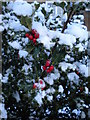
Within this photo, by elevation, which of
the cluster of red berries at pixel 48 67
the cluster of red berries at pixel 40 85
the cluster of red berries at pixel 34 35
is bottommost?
the cluster of red berries at pixel 40 85

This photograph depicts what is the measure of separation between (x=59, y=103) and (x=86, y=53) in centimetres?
60

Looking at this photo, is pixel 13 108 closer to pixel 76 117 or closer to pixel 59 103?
pixel 59 103

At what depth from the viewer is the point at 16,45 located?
1902 millimetres

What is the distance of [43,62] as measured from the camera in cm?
190

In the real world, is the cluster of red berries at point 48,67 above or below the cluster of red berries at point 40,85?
above

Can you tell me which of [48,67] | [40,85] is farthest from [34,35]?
[40,85]

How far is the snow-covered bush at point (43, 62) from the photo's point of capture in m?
1.63

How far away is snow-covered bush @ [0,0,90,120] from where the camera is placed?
5.34ft

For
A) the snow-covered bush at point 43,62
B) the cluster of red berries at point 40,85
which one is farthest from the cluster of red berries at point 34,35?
the cluster of red berries at point 40,85

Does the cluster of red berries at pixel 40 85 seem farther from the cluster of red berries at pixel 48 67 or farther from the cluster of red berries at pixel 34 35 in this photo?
the cluster of red berries at pixel 34 35

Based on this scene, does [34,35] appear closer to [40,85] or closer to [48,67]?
[48,67]

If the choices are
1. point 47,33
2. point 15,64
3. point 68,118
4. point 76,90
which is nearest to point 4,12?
point 15,64

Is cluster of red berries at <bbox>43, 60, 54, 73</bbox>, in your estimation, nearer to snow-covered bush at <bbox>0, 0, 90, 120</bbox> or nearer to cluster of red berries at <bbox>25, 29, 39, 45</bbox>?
snow-covered bush at <bbox>0, 0, 90, 120</bbox>

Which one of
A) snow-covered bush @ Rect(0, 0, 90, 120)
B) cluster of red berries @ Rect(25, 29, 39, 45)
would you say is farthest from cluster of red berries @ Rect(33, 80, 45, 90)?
cluster of red berries @ Rect(25, 29, 39, 45)
